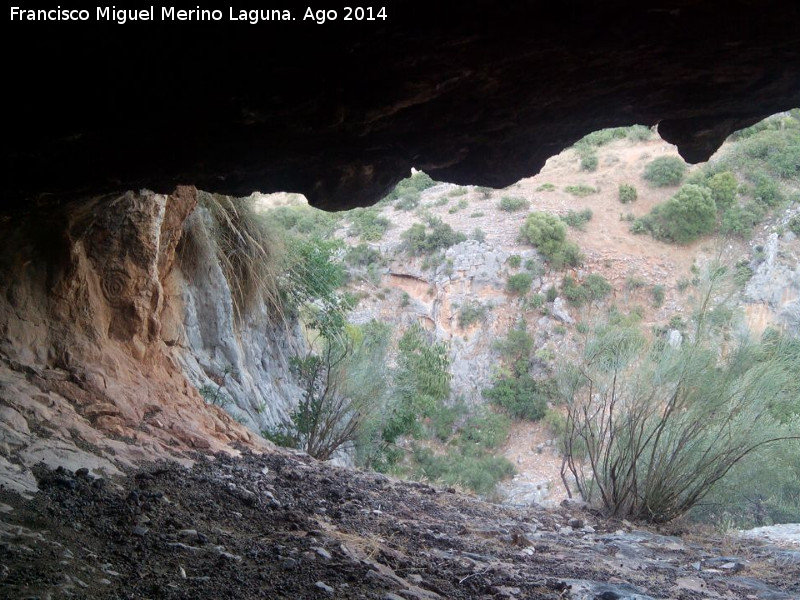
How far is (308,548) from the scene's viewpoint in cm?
393

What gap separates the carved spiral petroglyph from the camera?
18.0 ft

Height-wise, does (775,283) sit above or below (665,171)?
below

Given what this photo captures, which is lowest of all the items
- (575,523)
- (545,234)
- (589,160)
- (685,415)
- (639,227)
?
(575,523)

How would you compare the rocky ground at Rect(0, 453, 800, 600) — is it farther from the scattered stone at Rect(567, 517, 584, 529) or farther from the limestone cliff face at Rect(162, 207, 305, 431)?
the limestone cliff face at Rect(162, 207, 305, 431)

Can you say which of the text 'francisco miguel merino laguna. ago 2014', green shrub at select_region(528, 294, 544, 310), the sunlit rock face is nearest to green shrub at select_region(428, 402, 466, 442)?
green shrub at select_region(528, 294, 544, 310)

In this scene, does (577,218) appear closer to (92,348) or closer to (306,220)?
(306,220)

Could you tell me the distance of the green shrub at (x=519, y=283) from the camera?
30844 mm

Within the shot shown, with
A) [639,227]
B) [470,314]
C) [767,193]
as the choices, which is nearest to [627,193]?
[639,227]

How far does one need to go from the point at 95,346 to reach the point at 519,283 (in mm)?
26630

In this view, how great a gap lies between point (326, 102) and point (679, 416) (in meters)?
7.54

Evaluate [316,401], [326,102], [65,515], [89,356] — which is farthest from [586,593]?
[316,401]

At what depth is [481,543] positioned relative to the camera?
552cm

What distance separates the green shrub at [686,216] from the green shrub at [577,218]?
2.94 meters

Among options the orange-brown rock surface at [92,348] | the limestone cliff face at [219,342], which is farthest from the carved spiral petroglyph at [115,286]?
the limestone cliff face at [219,342]
